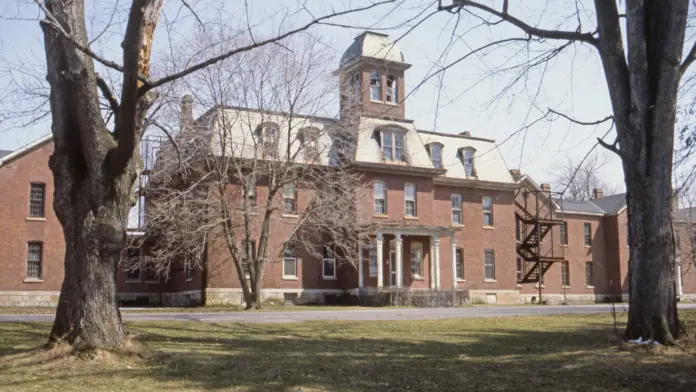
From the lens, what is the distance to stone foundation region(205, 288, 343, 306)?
34.6 metres

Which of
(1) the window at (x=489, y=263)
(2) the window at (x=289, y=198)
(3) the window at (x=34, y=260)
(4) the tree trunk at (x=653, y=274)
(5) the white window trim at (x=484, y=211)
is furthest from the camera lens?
(5) the white window trim at (x=484, y=211)

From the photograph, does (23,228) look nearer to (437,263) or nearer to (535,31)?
(437,263)

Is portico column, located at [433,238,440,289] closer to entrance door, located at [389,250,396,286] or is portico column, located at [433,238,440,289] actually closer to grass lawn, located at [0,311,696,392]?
entrance door, located at [389,250,396,286]

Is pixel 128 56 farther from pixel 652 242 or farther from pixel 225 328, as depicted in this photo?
pixel 225 328

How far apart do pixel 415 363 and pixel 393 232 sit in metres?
27.6

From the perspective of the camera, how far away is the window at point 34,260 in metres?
35.2

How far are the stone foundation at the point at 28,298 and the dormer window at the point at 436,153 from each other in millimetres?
22006

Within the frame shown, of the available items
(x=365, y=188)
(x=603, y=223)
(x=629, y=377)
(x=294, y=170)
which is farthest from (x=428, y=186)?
(x=629, y=377)

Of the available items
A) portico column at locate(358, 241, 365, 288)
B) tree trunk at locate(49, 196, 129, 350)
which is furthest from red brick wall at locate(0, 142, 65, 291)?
tree trunk at locate(49, 196, 129, 350)

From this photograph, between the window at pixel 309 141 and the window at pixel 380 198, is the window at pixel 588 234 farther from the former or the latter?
the window at pixel 309 141

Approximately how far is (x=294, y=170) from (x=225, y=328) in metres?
16.0

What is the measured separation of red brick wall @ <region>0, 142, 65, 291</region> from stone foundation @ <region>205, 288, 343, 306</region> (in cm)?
786

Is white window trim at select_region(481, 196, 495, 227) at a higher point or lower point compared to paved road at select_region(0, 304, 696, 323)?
higher

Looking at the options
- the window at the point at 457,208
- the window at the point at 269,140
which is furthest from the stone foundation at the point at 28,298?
the window at the point at 457,208
